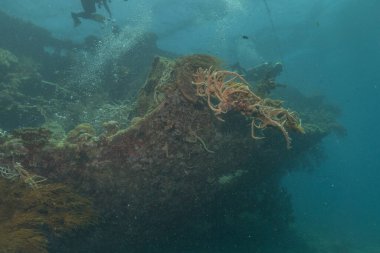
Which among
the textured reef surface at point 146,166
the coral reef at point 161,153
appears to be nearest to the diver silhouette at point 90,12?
the textured reef surface at point 146,166

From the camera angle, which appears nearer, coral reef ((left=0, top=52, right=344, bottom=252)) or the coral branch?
the coral branch

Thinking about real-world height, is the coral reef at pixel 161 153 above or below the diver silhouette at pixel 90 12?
below

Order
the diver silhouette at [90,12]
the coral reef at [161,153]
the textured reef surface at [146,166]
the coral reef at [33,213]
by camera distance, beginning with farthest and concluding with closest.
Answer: the diver silhouette at [90,12] → the coral reef at [161,153] → the textured reef surface at [146,166] → the coral reef at [33,213]

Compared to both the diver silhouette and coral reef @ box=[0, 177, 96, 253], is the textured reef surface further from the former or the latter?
the diver silhouette

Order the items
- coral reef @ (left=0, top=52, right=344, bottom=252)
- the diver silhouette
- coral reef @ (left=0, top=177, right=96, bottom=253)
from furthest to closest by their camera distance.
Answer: the diver silhouette
coral reef @ (left=0, top=52, right=344, bottom=252)
coral reef @ (left=0, top=177, right=96, bottom=253)

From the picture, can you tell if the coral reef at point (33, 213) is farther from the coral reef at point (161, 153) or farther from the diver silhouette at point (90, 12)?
the diver silhouette at point (90, 12)

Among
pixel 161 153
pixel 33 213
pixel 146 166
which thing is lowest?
pixel 33 213

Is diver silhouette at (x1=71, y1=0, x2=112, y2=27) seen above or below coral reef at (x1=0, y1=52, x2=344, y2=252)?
above

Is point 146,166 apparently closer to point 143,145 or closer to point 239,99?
point 143,145

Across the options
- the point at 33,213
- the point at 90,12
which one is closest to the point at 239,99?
the point at 33,213

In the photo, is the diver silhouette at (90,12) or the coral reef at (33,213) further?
the diver silhouette at (90,12)

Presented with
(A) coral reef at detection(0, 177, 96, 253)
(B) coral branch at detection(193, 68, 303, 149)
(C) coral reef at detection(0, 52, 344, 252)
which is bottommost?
(A) coral reef at detection(0, 177, 96, 253)

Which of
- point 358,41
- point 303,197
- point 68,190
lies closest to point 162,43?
point 358,41

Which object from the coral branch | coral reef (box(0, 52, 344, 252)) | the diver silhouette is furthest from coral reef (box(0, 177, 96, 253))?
the diver silhouette
